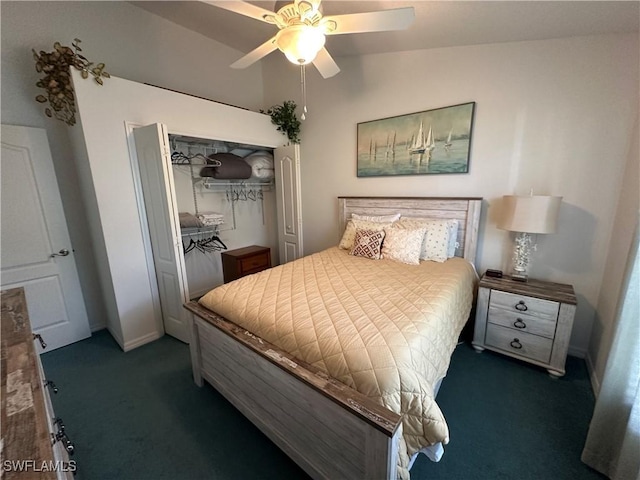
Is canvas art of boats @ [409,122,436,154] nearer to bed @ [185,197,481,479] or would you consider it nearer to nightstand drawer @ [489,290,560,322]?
bed @ [185,197,481,479]

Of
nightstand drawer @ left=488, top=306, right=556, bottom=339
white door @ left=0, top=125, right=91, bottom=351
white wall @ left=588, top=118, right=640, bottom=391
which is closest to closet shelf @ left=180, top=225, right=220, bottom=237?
white door @ left=0, top=125, right=91, bottom=351

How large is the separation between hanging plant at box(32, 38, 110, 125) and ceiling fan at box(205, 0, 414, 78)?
53.2 inches

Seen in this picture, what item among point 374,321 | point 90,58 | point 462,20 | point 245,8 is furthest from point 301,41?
point 90,58

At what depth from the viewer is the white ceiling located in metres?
1.72

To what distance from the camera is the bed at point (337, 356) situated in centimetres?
106

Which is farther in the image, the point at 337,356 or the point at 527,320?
the point at 527,320

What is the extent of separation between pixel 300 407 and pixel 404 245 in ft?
5.49

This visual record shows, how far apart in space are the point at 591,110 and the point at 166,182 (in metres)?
3.41

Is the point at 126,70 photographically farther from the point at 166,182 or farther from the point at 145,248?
the point at 145,248

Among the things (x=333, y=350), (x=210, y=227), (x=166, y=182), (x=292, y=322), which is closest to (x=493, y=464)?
(x=333, y=350)

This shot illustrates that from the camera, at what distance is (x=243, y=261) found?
11.2ft

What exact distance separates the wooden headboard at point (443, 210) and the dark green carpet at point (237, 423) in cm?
101

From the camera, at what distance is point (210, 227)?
349 centimetres

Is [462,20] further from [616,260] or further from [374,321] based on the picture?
[374,321]
